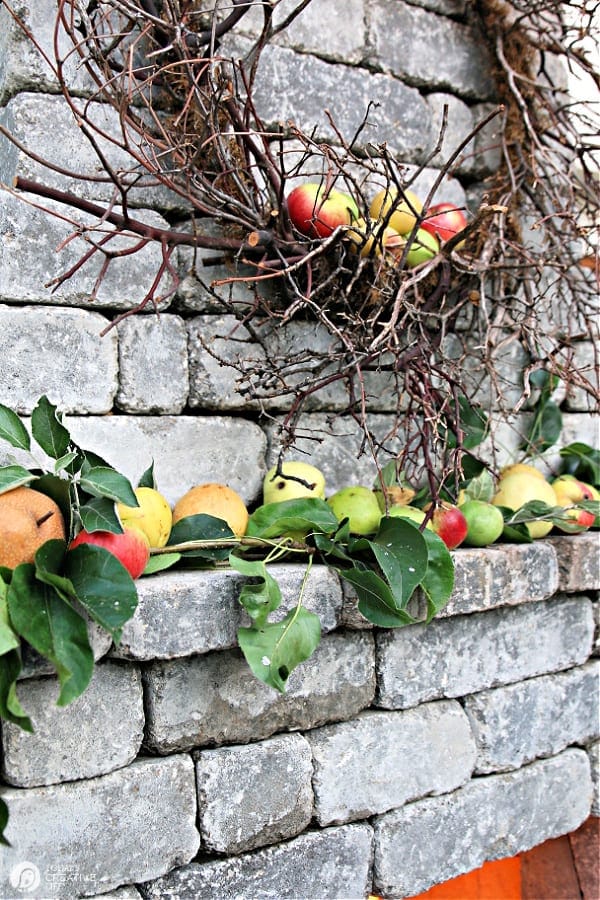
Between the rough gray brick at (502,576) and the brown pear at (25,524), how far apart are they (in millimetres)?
901

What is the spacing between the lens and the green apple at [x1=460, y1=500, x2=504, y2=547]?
199 cm

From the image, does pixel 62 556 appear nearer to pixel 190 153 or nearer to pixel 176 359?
pixel 176 359

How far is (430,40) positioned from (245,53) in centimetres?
67

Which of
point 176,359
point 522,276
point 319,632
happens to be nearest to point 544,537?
point 522,276

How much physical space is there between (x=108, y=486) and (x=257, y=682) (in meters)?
0.52

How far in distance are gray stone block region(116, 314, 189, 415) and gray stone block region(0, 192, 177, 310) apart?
0.07 m

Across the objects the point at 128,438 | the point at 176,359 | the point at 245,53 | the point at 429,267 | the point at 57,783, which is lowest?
the point at 57,783

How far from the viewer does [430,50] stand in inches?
95.3

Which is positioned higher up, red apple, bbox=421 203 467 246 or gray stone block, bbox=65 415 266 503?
red apple, bbox=421 203 467 246

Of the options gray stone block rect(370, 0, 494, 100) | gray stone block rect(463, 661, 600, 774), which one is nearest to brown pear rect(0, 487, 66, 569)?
gray stone block rect(463, 661, 600, 774)

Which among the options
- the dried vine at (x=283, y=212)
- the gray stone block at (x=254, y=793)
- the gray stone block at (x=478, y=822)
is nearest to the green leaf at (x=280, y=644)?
the gray stone block at (x=254, y=793)

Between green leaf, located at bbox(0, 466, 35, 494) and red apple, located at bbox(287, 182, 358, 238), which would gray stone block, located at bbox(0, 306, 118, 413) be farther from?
red apple, located at bbox(287, 182, 358, 238)

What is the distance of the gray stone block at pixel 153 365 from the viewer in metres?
1.88

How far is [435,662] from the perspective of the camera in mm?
1926
